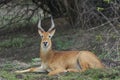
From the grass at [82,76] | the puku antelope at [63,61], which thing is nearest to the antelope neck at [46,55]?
the puku antelope at [63,61]

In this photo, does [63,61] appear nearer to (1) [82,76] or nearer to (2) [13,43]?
(1) [82,76]

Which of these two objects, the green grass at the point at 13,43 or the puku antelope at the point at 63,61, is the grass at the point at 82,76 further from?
the green grass at the point at 13,43

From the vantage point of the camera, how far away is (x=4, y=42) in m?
16.6

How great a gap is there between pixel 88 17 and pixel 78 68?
170 inches

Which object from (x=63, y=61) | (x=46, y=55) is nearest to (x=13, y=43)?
(x=46, y=55)

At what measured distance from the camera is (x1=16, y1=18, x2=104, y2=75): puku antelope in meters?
11.3

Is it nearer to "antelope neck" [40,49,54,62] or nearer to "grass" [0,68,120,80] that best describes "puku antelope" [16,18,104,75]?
"antelope neck" [40,49,54,62]

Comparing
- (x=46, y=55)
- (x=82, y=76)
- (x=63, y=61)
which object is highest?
(x=46, y=55)

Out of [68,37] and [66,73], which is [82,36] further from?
[66,73]

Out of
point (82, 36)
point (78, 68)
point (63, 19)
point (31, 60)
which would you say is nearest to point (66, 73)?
point (78, 68)

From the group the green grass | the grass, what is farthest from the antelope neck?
the green grass

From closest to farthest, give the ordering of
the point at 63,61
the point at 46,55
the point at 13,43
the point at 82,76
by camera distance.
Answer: the point at 82,76 < the point at 63,61 < the point at 46,55 < the point at 13,43

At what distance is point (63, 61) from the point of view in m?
11.7

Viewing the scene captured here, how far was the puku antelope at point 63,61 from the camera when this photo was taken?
11258 mm
